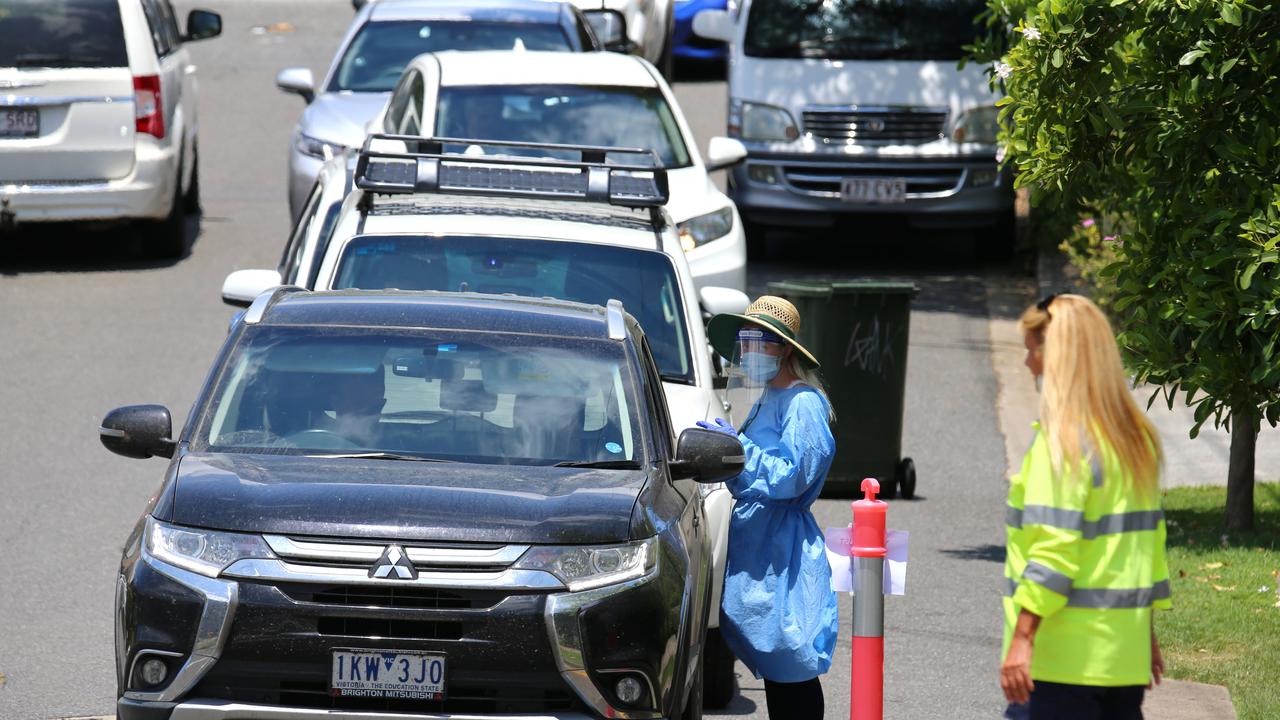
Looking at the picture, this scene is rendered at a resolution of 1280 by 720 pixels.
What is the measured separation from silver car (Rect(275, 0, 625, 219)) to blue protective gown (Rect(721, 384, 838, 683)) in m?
9.10

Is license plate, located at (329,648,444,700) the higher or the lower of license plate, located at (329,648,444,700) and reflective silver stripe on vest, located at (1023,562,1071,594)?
the lower

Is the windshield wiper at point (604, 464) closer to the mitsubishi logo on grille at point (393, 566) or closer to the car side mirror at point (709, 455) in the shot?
the car side mirror at point (709, 455)

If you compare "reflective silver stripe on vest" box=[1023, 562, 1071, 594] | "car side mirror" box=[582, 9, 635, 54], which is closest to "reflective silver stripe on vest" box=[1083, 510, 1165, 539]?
"reflective silver stripe on vest" box=[1023, 562, 1071, 594]

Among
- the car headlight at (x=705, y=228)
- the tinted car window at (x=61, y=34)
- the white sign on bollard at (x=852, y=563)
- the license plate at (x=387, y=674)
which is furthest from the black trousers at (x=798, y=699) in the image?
the tinted car window at (x=61, y=34)

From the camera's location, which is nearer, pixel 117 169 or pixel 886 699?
pixel 886 699

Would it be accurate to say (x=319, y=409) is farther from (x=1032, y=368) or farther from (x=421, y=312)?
(x=1032, y=368)

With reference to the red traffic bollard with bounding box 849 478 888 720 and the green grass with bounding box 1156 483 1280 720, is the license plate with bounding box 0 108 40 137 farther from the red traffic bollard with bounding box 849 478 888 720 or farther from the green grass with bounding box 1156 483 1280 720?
the red traffic bollard with bounding box 849 478 888 720

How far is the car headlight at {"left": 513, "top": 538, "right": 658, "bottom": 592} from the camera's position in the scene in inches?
212

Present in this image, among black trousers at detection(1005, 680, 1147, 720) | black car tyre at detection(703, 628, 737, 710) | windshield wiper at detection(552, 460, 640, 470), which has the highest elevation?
windshield wiper at detection(552, 460, 640, 470)

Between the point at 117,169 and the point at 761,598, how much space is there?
9807 millimetres

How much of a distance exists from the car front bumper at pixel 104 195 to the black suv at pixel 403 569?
8764 millimetres

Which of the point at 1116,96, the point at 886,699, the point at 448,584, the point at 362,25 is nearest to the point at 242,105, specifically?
the point at 362,25

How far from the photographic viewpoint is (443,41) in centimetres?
1538

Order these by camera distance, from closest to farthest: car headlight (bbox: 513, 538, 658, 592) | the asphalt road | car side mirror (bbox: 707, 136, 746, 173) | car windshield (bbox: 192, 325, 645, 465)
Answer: car headlight (bbox: 513, 538, 658, 592) → car windshield (bbox: 192, 325, 645, 465) → the asphalt road → car side mirror (bbox: 707, 136, 746, 173)
